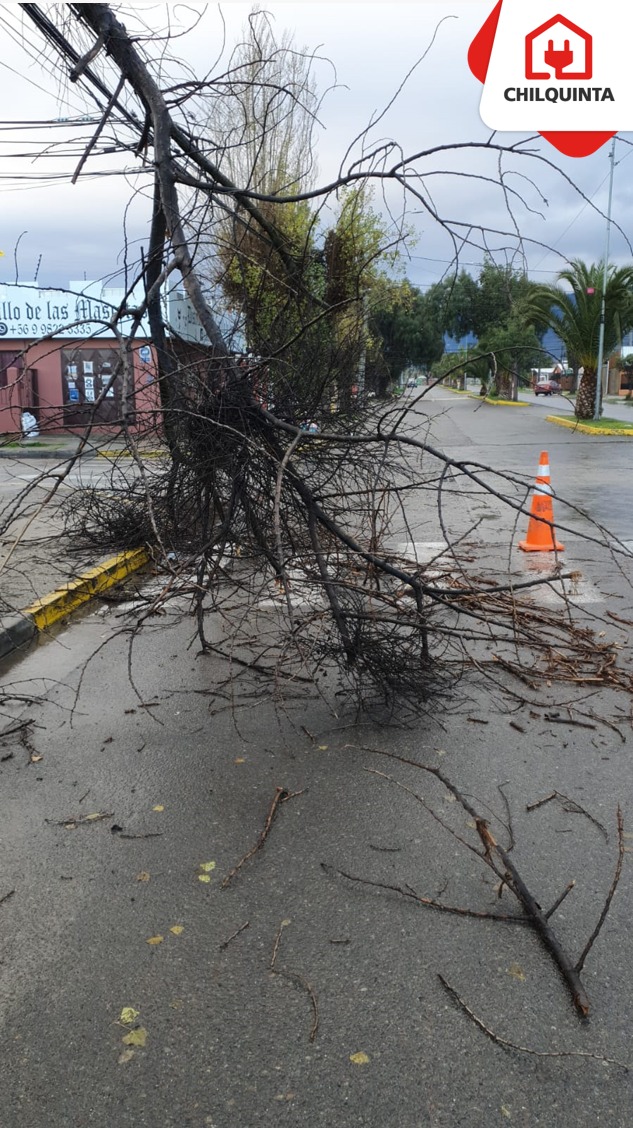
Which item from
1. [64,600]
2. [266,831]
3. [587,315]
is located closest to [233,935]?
[266,831]

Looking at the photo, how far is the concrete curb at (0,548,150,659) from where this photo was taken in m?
5.92

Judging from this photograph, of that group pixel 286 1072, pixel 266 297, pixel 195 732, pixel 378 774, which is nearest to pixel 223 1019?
pixel 286 1072

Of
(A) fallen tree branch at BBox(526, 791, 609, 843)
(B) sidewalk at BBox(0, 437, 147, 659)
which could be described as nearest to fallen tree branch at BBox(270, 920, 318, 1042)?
(A) fallen tree branch at BBox(526, 791, 609, 843)

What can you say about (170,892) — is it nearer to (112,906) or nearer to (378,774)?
(112,906)

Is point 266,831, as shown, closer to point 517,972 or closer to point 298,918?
point 298,918

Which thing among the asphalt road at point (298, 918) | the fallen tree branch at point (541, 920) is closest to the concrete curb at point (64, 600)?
the asphalt road at point (298, 918)

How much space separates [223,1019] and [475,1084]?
2.22ft

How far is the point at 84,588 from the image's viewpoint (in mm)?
7316

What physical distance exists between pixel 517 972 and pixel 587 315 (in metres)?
32.2

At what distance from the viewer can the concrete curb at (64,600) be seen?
5918mm

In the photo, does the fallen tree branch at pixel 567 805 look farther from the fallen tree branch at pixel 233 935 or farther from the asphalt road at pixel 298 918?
the fallen tree branch at pixel 233 935

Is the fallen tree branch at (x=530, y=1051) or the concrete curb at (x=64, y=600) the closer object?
the fallen tree branch at (x=530, y=1051)

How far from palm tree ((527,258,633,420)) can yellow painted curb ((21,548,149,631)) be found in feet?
81.9

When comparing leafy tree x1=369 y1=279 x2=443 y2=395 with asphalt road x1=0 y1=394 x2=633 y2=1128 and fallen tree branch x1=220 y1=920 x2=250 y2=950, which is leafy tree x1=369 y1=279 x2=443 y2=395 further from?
fallen tree branch x1=220 y1=920 x2=250 y2=950
